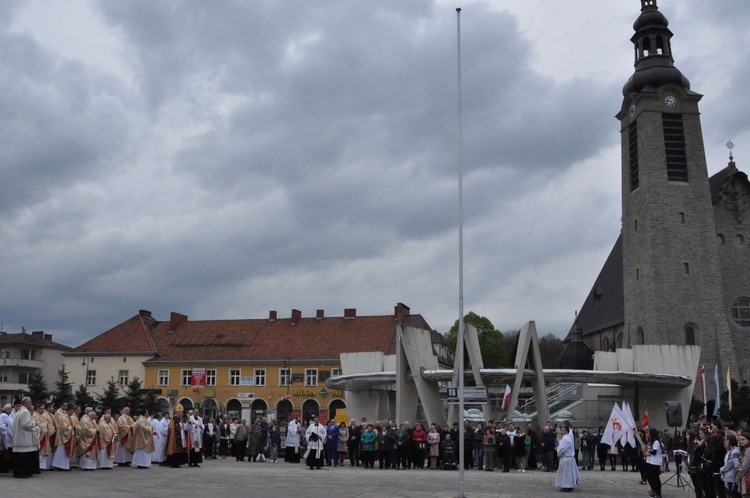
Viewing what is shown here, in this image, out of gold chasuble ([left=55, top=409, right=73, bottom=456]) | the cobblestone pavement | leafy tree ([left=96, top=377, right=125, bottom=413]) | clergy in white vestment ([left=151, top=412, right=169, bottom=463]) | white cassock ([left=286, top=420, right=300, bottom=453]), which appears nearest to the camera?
the cobblestone pavement

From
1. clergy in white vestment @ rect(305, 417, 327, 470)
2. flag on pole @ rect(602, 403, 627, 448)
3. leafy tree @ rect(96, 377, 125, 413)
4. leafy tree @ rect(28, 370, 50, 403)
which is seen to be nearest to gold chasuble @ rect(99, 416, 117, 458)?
clergy in white vestment @ rect(305, 417, 327, 470)

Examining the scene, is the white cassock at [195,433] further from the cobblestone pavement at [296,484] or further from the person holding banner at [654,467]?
the person holding banner at [654,467]

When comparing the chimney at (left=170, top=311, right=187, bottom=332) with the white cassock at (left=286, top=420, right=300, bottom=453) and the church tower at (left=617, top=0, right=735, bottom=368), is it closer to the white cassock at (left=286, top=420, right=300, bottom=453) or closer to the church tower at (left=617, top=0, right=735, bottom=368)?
the church tower at (left=617, top=0, right=735, bottom=368)

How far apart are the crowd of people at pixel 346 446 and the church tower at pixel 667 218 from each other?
26.5 metres

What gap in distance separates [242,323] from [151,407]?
17.8 m

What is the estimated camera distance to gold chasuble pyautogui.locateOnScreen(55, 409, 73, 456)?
19.9m

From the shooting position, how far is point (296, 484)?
58.6 feet

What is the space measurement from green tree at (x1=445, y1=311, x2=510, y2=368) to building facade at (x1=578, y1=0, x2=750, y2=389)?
55.5ft

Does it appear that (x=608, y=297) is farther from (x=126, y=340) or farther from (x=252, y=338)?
(x=126, y=340)

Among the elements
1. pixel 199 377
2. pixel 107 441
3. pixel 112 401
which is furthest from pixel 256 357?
pixel 107 441

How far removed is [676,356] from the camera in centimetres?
3462

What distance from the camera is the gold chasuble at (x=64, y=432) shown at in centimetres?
1986

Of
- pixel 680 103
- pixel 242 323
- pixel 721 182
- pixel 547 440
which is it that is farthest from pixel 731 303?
pixel 242 323

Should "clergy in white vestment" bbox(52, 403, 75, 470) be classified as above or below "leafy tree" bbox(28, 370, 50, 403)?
below
